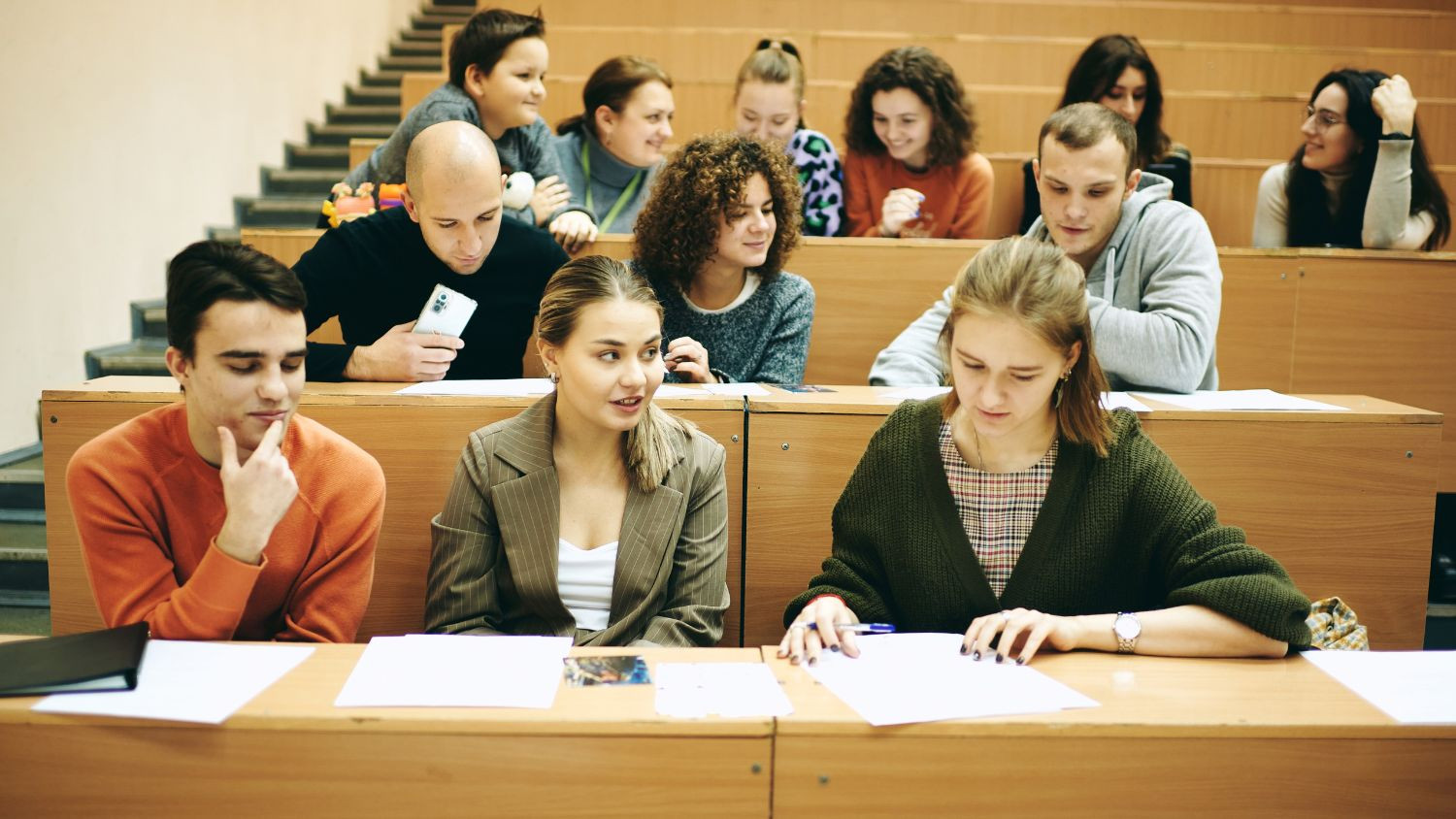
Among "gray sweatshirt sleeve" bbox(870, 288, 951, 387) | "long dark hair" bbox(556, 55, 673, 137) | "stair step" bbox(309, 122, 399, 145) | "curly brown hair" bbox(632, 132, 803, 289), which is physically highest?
"stair step" bbox(309, 122, 399, 145)

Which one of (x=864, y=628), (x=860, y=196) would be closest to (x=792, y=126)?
(x=860, y=196)

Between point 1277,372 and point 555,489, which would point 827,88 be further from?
point 555,489

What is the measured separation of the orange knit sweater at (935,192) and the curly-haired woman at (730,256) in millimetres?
778

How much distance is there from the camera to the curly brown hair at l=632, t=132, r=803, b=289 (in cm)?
215

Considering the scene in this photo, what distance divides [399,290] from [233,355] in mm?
750

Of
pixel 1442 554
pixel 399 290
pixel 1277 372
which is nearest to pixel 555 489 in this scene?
pixel 399 290

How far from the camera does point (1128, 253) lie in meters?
2.03

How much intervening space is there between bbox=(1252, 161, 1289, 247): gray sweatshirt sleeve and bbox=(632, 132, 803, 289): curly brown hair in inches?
60.8

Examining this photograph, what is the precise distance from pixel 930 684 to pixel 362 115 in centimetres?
540

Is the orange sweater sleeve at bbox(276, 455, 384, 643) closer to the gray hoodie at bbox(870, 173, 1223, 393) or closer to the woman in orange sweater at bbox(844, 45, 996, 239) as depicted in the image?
the gray hoodie at bbox(870, 173, 1223, 393)

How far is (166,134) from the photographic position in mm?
4230

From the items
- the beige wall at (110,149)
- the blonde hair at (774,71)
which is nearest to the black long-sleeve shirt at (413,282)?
the blonde hair at (774,71)

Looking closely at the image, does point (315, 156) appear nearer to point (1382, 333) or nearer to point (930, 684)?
point (1382, 333)

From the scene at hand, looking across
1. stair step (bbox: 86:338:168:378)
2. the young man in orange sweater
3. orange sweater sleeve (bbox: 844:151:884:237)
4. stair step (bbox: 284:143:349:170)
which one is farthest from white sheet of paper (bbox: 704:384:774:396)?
stair step (bbox: 284:143:349:170)
